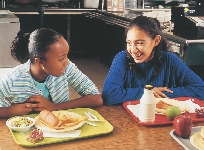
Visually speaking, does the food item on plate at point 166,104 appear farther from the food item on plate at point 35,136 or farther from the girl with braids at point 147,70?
the food item on plate at point 35,136

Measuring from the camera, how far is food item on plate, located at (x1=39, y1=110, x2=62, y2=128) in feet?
4.98

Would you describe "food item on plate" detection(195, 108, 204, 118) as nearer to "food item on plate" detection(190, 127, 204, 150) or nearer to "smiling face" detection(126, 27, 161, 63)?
"food item on plate" detection(190, 127, 204, 150)

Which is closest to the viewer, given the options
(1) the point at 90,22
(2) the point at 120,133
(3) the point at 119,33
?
(2) the point at 120,133

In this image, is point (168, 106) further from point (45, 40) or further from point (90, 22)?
point (90, 22)

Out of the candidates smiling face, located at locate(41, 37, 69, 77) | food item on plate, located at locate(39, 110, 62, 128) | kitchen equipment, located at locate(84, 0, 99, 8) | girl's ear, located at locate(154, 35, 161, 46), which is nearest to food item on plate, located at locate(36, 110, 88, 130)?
food item on plate, located at locate(39, 110, 62, 128)

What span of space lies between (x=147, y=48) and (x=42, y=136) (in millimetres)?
987

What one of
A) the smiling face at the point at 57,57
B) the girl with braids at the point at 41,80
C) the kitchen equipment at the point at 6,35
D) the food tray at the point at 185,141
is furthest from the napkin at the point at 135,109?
the kitchen equipment at the point at 6,35

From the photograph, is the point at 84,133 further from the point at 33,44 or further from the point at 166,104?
the point at 33,44

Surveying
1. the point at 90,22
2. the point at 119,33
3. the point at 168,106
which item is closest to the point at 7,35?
the point at 119,33

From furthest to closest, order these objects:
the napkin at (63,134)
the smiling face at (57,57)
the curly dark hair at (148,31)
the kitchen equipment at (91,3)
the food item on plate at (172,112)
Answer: the kitchen equipment at (91,3)
the curly dark hair at (148,31)
the smiling face at (57,57)
the food item on plate at (172,112)
the napkin at (63,134)

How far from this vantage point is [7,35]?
186 inches

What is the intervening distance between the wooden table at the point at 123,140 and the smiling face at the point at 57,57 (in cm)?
35

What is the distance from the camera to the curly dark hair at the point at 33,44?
182 cm

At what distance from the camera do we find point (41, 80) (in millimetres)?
1954
